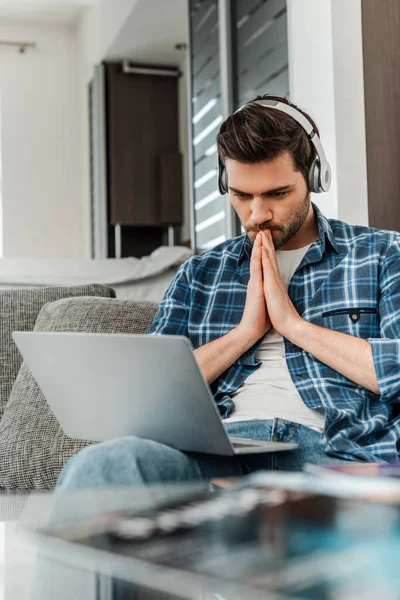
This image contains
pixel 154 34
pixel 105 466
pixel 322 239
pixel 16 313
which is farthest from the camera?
pixel 154 34

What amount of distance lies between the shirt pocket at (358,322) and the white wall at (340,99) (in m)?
0.97

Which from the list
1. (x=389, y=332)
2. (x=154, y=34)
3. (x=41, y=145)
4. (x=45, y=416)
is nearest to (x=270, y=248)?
(x=389, y=332)

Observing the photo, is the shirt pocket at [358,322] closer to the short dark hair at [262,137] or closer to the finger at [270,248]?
the finger at [270,248]

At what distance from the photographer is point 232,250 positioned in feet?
5.40

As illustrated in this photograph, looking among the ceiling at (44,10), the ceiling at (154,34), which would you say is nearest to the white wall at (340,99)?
the ceiling at (154,34)

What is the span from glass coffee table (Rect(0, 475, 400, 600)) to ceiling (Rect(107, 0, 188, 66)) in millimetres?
5205

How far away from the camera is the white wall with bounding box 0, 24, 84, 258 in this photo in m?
7.27

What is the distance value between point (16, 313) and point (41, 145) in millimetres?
5408

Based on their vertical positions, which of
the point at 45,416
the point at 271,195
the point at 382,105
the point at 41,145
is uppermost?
the point at 41,145

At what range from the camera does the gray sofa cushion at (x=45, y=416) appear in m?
1.80

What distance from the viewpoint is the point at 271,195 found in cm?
153

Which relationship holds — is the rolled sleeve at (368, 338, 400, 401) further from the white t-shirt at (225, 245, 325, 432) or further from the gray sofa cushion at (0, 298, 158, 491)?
the gray sofa cushion at (0, 298, 158, 491)

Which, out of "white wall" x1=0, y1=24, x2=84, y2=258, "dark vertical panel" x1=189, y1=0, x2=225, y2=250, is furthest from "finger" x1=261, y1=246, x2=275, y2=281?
"white wall" x1=0, y1=24, x2=84, y2=258

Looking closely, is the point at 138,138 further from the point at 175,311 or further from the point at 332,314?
the point at 332,314
